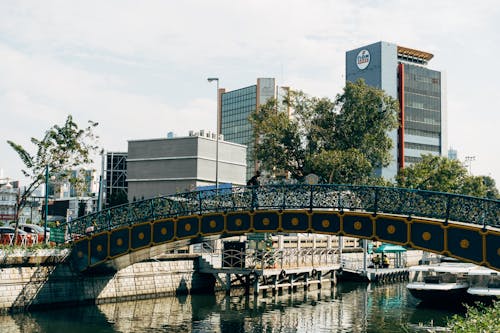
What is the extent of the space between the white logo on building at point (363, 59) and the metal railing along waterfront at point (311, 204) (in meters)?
92.9

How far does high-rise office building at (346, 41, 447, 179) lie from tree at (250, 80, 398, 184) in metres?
52.5

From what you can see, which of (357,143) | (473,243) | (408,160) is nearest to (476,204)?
(473,243)

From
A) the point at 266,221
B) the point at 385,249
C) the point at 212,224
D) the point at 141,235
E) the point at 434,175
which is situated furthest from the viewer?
the point at 434,175

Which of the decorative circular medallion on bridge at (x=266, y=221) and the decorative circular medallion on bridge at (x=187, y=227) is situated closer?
the decorative circular medallion on bridge at (x=266, y=221)

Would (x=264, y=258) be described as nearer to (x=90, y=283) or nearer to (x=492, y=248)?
(x=90, y=283)

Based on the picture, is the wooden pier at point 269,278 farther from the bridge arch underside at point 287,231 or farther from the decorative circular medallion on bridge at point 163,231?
the decorative circular medallion on bridge at point 163,231

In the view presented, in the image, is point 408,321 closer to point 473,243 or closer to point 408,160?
point 473,243

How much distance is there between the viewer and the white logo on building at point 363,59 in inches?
4807

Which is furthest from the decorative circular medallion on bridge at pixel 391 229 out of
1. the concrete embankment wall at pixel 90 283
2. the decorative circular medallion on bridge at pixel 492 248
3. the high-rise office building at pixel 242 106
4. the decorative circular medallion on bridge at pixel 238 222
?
the high-rise office building at pixel 242 106

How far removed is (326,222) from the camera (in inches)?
1149

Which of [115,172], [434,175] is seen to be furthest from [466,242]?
[115,172]

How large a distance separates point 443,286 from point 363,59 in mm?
90399

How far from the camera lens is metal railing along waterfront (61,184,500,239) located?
25.6m

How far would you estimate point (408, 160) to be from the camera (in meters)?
123
